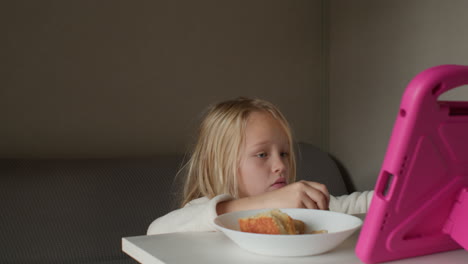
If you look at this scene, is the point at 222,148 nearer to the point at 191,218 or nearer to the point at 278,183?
the point at 278,183

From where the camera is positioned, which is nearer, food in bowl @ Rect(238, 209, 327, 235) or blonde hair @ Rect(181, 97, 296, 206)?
food in bowl @ Rect(238, 209, 327, 235)

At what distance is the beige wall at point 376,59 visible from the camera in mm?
2188

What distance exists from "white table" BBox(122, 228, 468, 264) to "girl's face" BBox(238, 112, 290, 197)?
0.51 metres

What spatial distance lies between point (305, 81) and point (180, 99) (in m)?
0.71

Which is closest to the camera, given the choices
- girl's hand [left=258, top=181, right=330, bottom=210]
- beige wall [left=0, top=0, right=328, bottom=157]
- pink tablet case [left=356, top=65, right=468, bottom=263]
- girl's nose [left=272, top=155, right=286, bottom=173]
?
pink tablet case [left=356, top=65, right=468, bottom=263]

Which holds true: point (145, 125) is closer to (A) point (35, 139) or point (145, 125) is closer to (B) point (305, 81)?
(A) point (35, 139)

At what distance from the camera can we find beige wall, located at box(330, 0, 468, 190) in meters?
2.19

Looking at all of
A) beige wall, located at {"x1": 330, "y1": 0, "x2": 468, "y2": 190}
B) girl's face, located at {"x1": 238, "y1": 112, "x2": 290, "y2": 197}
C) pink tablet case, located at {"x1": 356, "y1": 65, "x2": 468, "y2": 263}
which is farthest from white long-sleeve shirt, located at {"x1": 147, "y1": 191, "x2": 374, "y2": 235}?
beige wall, located at {"x1": 330, "y1": 0, "x2": 468, "y2": 190}

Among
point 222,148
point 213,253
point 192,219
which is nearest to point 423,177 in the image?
point 213,253

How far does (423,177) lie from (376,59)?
77.6 inches

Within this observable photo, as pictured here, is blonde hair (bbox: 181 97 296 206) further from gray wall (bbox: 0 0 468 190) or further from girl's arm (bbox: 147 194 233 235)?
gray wall (bbox: 0 0 468 190)

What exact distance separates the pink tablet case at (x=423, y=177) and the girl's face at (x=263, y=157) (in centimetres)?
69

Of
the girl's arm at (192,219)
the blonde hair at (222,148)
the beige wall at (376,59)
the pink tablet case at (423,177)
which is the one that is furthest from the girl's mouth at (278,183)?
the beige wall at (376,59)

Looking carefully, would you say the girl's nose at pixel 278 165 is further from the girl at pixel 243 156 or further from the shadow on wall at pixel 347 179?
the shadow on wall at pixel 347 179
